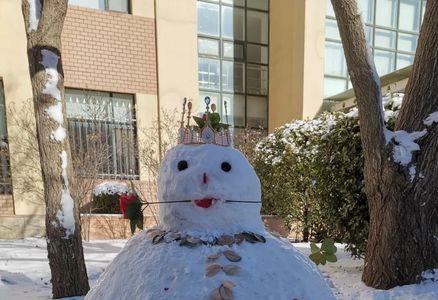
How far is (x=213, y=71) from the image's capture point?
10078mm

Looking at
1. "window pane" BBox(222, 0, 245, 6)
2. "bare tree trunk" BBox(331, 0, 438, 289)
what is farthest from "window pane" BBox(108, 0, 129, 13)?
"bare tree trunk" BBox(331, 0, 438, 289)

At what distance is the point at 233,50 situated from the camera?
34.1 feet

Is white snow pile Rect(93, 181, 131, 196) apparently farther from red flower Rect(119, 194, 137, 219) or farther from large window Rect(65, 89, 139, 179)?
red flower Rect(119, 194, 137, 219)

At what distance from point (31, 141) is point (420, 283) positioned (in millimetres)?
7138

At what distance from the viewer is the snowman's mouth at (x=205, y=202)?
4.59 feet

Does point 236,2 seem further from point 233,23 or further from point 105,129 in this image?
point 105,129

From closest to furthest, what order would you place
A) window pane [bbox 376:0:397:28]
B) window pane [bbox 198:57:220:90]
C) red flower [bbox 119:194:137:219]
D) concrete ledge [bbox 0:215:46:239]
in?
red flower [bbox 119:194:137:219] → concrete ledge [bbox 0:215:46:239] → window pane [bbox 198:57:220:90] → window pane [bbox 376:0:397:28]

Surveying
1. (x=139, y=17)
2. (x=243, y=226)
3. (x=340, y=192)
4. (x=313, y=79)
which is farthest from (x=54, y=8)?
(x=313, y=79)

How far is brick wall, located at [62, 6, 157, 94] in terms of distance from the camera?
25.8ft

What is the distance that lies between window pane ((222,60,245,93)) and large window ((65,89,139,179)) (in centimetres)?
298

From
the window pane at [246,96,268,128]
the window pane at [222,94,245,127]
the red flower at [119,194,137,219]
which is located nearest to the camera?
the red flower at [119,194,137,219]

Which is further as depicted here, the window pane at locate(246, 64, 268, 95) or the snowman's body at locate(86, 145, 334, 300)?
the window pane at locate(246, 64, 268, 95)

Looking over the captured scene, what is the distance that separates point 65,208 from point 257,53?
8768 millimetres

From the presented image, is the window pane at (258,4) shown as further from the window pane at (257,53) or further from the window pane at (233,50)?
the window pane at (233,50)
